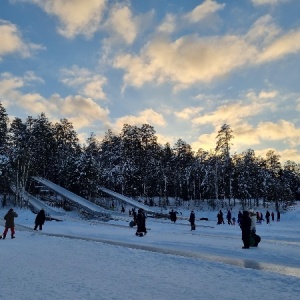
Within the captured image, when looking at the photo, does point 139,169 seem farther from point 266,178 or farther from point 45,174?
point 266,178

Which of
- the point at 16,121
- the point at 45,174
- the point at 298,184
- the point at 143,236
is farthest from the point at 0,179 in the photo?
the point at 298,184

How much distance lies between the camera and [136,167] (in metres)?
71.3

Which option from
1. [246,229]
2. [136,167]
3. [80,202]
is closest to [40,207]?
[80,202]

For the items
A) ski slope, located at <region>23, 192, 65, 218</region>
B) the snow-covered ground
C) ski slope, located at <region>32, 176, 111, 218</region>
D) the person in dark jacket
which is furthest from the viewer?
ski slope, located at <region>32, 176, 111, 218</region>

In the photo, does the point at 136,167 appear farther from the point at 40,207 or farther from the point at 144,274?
the point at 144,274

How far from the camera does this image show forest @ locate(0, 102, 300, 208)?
5912 centimetres

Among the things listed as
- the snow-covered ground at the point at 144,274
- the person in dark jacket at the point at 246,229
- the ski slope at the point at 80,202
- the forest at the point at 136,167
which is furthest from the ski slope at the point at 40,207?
the snow-covered ground at the point at 144,274

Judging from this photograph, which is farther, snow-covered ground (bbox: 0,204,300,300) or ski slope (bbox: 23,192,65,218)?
ski slope (bbox: 23,192,65,218)

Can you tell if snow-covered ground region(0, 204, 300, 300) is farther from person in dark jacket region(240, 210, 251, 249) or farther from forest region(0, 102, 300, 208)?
forest region(0, 102, 300, 208)

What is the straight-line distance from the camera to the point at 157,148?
78875mm

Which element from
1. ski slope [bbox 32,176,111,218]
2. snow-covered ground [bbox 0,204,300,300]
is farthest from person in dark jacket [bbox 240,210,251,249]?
ski slope [bbox 32,176,111,218]

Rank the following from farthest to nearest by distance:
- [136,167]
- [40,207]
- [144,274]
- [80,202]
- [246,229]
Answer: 1. [136,167]
2. [80,202]
3. [40,207]
4. [246,229]
5. [144,274]

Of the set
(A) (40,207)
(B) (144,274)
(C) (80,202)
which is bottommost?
(B) (144,274)

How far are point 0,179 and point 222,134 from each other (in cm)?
3645
